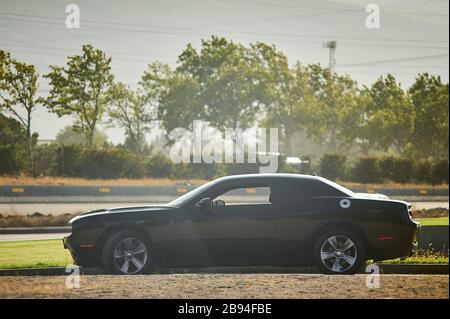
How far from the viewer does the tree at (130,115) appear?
32.2 metres

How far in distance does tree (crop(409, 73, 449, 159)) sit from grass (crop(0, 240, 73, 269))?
129 feet

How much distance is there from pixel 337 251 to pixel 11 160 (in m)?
12.9

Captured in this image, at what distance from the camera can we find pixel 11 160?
70.5 ft

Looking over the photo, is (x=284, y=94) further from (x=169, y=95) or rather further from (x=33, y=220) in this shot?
(x=33, y=220)

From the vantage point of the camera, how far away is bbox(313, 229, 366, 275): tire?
10906mm

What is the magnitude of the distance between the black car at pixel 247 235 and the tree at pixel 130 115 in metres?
19.0

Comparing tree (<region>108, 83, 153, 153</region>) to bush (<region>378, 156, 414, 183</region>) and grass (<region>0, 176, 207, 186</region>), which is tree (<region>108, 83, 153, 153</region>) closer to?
grass (<region>0, 176, 207, 186</region>)

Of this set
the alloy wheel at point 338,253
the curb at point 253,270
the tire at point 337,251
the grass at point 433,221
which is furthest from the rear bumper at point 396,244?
the grass at point 433,221

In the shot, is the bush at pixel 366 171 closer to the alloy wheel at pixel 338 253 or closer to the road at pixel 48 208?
the road at pixel 48 208

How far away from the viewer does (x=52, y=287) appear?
394 inches

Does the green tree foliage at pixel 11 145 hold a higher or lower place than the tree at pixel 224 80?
lower

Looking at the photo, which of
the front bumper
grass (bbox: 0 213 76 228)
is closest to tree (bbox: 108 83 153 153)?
grass (bbox: 0 213 76 228)

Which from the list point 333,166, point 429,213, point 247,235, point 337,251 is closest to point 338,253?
point 337,251

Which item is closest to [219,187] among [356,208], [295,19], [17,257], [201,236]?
[201,236]
